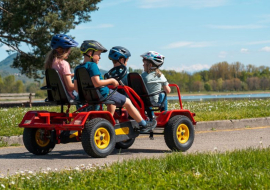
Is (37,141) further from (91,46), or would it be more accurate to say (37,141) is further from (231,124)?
(231,124)

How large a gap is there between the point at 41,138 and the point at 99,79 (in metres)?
1.46

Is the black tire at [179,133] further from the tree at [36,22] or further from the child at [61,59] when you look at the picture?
the tree at [36,22]

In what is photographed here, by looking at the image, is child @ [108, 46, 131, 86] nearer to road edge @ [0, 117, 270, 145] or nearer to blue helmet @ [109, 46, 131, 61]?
blue helmet @ [109, 46, 131, 61]

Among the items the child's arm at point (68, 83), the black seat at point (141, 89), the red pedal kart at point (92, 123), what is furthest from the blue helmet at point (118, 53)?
the child's arm at point (68, 83)

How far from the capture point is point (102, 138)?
7.50 meters

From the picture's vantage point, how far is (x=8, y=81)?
197250mm

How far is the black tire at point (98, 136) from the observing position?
7.25m

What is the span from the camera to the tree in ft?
90.7

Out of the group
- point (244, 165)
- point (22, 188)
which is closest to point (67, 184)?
point (22, 188)

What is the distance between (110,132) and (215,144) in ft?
8.63

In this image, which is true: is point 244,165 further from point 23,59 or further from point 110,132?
point 23,59

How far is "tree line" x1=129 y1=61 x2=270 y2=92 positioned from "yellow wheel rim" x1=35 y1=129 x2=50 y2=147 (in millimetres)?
134764

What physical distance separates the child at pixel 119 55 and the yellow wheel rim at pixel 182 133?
1.34 m

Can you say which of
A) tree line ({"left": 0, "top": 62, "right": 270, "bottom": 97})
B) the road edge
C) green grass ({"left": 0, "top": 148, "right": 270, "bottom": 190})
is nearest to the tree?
the road edge
